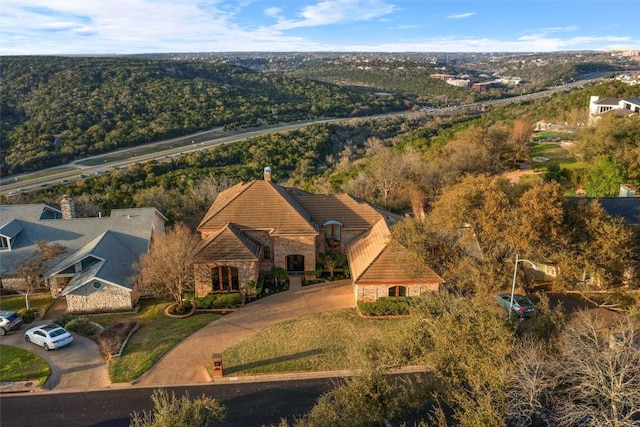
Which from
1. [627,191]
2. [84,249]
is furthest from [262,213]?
[627,191]

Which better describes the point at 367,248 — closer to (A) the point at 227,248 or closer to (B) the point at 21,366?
(A) the point at 227,248

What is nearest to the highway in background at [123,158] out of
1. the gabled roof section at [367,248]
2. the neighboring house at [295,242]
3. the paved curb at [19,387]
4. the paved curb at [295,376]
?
the neighboring house at [295,242]

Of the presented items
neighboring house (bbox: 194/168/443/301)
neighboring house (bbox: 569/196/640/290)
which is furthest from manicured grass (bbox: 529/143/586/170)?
neighboring house (bbox: 194/168/443/301)

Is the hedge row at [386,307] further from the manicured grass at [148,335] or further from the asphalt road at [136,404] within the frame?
the manicured grass at [148,335]

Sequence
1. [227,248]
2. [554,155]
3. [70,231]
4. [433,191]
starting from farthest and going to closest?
1. [554,155]
2. [433,191]
3. [70,231]
4. [227,248]

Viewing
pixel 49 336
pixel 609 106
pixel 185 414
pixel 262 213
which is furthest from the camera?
pixel 609 106

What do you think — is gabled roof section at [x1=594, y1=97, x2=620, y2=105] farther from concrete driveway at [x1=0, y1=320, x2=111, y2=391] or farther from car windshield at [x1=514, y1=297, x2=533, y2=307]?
concrete driveway at [x1=0, y1=320, x2=111, y2=391]

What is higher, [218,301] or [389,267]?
[389,267]

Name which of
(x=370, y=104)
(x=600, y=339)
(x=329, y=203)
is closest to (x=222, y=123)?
(x=370, y=104)
